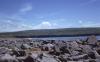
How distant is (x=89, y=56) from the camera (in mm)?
7223

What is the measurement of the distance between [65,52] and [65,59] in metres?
1.66

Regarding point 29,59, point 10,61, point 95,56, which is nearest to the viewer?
point 10,61

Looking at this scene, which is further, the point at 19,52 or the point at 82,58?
the point at 19,52

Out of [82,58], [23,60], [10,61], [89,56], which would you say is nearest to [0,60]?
[10,61]

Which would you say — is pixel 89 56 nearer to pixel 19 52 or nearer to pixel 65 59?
pixel 65 59

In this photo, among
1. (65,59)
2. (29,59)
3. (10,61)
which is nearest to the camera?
(10,61)

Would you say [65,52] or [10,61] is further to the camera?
[65,52]

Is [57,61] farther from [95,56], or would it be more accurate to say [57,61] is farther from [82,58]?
[95,56]

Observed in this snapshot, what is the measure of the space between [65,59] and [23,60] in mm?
1248

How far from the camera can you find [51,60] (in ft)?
20.8

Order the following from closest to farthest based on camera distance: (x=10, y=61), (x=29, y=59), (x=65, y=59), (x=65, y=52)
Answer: (x=10, y=61) → (x=29, y=59) → (x=65, y=59) → (x=65, y=52)

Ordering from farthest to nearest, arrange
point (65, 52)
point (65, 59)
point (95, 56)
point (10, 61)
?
point (65, 52)
point (95, 56)
point (65, 59)
point (10, 61)

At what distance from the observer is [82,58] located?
678 centimetres

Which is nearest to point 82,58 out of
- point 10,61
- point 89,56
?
point 89,56
